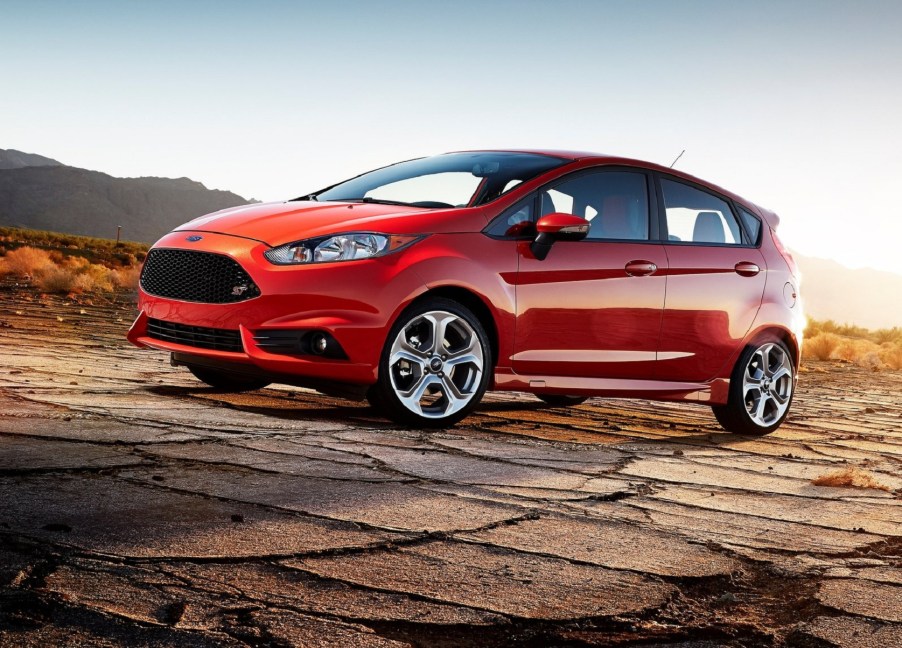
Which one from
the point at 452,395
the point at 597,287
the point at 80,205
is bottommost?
→ the point at 452,395

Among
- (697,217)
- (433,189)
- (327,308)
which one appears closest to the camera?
(327,308)

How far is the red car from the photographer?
5.56 m

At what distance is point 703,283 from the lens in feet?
22.9

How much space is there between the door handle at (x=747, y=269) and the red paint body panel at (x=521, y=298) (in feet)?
0.10

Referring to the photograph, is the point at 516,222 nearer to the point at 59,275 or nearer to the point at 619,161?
the point at 619,161

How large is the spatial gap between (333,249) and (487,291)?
0.87 meters

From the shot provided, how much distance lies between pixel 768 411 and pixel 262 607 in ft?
18.2

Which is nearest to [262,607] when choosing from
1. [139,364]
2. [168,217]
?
[139,364]

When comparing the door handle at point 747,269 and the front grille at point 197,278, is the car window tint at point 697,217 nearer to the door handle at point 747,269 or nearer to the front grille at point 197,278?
the door handle at point 747,269

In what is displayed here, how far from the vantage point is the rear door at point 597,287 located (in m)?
6.13

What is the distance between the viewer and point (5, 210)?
174 metres

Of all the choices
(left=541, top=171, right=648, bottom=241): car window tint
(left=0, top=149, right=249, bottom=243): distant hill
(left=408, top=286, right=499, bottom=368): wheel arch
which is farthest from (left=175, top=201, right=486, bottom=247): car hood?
(left=0, top=149, right=249, bottom=243): distant hill

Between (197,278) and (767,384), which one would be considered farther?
(767,384)

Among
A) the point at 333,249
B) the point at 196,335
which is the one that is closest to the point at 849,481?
the point at 333,249
